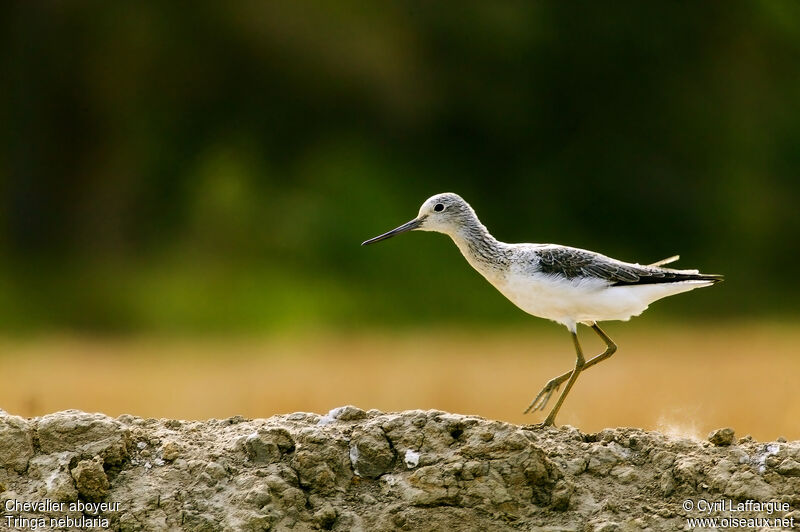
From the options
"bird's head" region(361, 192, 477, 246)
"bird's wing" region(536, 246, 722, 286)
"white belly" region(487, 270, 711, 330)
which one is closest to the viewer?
"white belly" region(487, 270, 711, 330)

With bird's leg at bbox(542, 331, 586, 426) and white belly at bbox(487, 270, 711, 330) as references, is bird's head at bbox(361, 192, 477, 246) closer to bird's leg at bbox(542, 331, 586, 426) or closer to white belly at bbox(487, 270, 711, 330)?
white belly at bbox(487, 270, 711, 330)

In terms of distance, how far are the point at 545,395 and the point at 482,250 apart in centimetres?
112

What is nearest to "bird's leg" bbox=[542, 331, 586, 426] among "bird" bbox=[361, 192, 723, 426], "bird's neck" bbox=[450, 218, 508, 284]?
"bird" bbox=[361, 192, 723, 426]

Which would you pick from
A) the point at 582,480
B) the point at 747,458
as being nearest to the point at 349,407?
the point at 582,480

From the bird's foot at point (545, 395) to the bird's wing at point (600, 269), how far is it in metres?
0.75

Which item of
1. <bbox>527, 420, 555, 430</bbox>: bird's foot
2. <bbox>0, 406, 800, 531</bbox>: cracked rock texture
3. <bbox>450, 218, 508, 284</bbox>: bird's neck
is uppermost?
<bbox>450, 218, 508, 284</bbox>: bird's neck

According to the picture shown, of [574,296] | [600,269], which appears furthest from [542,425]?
[600,269]

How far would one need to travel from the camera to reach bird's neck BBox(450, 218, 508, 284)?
7281 mm

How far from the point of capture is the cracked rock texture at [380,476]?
600 cm

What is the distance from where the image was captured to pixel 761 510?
611 centimetres

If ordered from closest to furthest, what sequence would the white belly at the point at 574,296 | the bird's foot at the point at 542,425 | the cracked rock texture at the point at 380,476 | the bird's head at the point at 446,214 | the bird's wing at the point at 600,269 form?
1. the cracked rock texture at the point at 380,476
2. the bird's foot at the point at 542,425
3. the white belly at the point at 574,296
4. the bird's wing at the point at 600,269
5. the bird's head at the point at 446,214

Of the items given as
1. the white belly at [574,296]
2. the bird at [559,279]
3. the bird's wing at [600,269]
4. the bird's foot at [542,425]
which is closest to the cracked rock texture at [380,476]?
the bird's foot at [542,425]

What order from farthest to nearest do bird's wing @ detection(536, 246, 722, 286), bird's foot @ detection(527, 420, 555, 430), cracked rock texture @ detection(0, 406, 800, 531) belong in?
bird's wing @ detection(536, 246, 722, 286)
bird's foot @ detection(527, 420, 555, 430)
cracked rock texture @ detection(0, 406, 800, 531)

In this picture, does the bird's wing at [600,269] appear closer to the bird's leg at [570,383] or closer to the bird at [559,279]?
the bird at [559,279]
